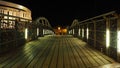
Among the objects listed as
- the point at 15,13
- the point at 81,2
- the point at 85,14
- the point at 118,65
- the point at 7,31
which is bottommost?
the point at 118,65

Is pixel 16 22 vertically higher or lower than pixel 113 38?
higher

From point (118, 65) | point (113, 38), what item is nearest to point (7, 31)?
point (113, 38)

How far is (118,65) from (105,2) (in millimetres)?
65655

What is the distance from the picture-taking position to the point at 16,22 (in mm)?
10289

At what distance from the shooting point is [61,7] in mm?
83125

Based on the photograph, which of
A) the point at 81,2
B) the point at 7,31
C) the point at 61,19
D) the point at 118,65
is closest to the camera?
the point at 118,65

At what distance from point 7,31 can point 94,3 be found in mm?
70589

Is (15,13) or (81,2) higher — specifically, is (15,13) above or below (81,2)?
below

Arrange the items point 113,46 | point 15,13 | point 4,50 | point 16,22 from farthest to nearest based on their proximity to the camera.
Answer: point 15,13
point 16,22
point 4,50
point 113,46

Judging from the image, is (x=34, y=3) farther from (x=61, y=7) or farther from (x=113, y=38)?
(x=113, y=38)

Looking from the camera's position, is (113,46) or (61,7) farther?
(61,7)

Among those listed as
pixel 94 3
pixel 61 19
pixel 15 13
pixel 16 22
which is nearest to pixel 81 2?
pixel 94 3

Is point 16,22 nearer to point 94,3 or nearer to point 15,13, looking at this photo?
point 15,13

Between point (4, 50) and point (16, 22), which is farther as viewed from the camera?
point (16, 22)
